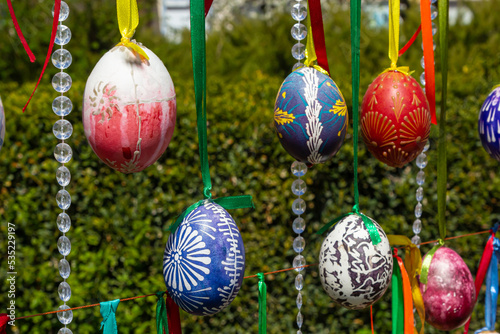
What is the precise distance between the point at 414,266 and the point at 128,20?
1.00 meters

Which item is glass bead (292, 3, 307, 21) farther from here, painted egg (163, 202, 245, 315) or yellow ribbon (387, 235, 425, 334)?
yellow ribbon (387, 235, 425, 334)

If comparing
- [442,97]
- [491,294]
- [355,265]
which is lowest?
[491,294]

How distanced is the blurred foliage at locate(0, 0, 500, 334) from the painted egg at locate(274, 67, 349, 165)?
1.22 m

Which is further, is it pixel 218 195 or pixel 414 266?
pixel 218 195

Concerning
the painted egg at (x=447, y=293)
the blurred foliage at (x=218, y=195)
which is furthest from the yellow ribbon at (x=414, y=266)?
the blurred foliage at (x=218, y=195)

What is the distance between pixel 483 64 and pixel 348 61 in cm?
119

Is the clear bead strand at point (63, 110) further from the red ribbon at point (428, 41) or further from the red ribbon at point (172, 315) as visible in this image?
the red ribbon at point (428, 41)

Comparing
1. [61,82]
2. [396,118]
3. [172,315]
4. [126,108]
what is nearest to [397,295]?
[396,118]

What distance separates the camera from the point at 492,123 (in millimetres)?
1462

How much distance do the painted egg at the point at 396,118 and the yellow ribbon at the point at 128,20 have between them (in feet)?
1.92

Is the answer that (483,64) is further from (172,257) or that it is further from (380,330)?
(172,257)

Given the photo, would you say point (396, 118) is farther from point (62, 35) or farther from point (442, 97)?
point (62, 35)

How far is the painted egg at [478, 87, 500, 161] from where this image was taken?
1447 mm

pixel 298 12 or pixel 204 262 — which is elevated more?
pixel 298 12
